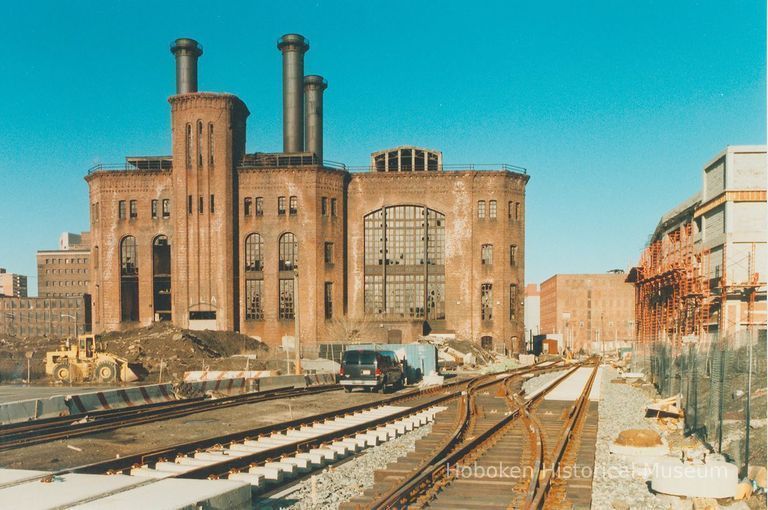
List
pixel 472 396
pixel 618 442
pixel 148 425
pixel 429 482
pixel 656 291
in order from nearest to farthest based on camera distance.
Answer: pixel 429 482 < pixel 618 442 < pixel 148 425 < pixel 472 396 < pixel 656 291

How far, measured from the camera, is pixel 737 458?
12.3m

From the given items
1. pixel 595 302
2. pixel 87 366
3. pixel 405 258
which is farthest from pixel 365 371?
pixel 595 302

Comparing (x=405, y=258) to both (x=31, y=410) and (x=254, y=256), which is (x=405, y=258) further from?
(x=31, y=410)

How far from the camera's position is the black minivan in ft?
94.6

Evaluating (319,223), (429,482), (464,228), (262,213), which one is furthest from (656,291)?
(429,482)

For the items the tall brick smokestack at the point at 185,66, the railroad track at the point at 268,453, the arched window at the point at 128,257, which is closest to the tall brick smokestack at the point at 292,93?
the tall brick smokestack at the point at 185,66

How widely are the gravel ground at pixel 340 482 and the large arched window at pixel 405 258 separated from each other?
182 feet

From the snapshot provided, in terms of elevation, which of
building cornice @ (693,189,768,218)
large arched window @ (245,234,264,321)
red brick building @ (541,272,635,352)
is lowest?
red brick building @ (541,272,635,352)

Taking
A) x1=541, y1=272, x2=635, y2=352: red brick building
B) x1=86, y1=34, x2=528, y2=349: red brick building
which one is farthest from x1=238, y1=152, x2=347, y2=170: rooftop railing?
x1=541, y1=272, x2=635, y2=352: red brick building

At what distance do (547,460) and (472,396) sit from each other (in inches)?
554

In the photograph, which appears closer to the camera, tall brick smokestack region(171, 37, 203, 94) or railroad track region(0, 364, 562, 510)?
railroad track region(0, 364, 562, 510)

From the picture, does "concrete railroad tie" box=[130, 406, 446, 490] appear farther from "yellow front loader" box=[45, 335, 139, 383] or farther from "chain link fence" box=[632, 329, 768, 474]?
"yellow front loader" box=[45, 335, 139, 383]

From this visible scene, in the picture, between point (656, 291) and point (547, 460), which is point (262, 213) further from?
point (547, 460)

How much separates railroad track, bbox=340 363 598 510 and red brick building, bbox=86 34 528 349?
1954 inches
